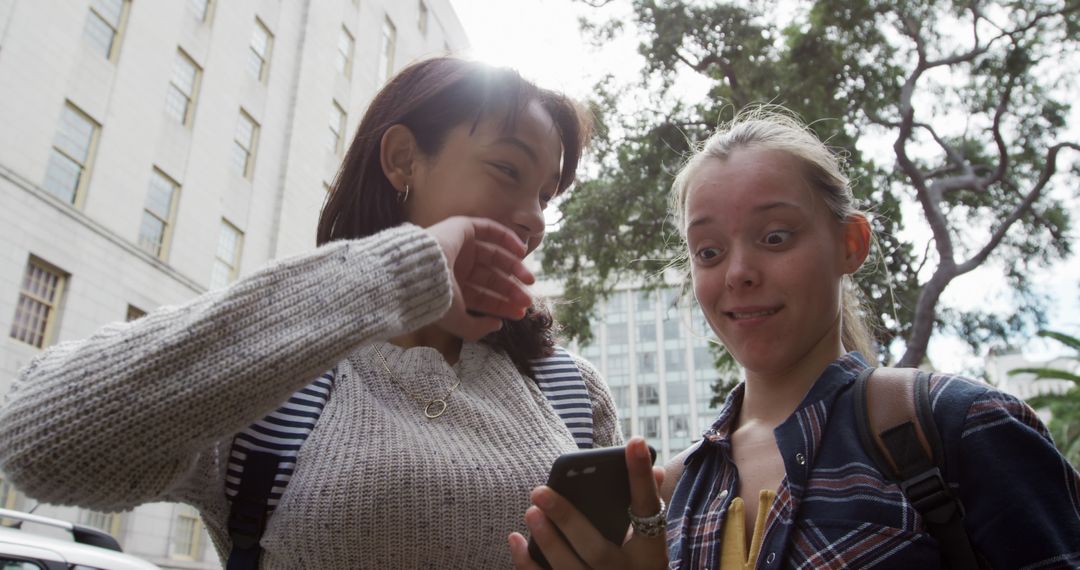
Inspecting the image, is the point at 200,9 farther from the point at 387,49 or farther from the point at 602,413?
the point at 602,413

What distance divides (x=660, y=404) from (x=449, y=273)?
2483 inches

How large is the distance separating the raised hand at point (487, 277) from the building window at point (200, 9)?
18575mm

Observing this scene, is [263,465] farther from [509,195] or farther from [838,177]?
[838,177]

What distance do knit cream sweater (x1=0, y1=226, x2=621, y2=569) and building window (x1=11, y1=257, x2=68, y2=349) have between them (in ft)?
44.4

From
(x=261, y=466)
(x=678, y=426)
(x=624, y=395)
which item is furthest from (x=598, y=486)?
(x=678, y=426)

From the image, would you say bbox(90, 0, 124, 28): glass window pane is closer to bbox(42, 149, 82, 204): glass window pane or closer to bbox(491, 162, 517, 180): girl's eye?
bbox(42, 149, 82, 204): glass window pane

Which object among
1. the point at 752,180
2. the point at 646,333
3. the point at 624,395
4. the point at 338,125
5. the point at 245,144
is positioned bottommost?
the point at 752,180

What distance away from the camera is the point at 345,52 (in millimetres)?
24625

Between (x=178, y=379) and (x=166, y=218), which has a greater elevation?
(x=166, y=218)

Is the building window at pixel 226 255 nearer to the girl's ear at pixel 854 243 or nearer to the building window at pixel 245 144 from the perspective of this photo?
the building window at pixel 245 144

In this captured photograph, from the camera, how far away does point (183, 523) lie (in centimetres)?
1664

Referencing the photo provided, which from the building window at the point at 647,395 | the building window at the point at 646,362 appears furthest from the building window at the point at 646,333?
the building window at the point at 647,395

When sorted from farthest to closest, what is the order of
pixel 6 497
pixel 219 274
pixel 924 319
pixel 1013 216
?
pixel 219 274 → pixel 6 497 → pixel 1013 216 → pixel 924 319

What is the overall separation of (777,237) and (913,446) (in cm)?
64
